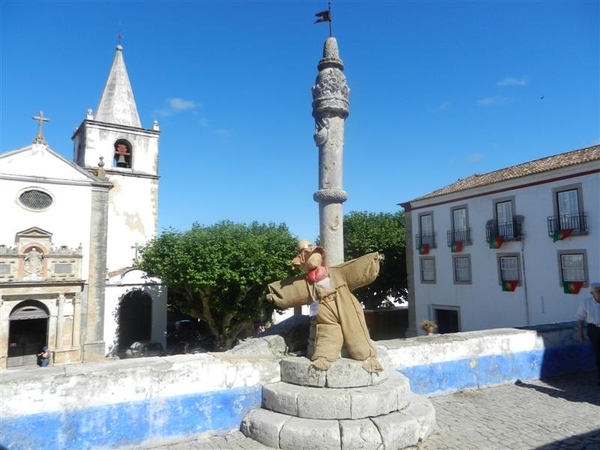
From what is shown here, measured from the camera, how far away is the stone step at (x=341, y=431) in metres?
4.03

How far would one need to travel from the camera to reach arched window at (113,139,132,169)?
24.2 metres

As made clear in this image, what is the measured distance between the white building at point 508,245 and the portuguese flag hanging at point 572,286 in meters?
0.04

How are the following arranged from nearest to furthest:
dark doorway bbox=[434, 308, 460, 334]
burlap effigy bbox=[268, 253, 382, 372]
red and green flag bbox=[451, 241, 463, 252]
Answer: burlap effigy bbox=[268, 253, 382, 372]
red and green flag bbox=[451, 241, 463, 252]
dark doorway bbox=[434, 308, 460, 334]

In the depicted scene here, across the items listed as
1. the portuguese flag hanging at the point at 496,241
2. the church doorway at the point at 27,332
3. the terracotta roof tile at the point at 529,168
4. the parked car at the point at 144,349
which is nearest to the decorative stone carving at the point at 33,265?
Answer: the church doorway at the point at 27,332

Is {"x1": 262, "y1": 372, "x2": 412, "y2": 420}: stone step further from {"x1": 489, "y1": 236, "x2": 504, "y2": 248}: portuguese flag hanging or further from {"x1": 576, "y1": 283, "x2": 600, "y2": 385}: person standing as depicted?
{"x1": 489, "y1": 236, "x2": 504, "y2": 248}: portuguese flag hanging

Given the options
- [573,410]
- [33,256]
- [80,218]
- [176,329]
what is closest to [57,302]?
[33,256]

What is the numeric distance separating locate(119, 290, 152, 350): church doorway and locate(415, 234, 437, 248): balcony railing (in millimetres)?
15108

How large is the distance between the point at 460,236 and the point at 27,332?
69.8ft

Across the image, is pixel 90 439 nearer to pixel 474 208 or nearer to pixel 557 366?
pixel 557 366

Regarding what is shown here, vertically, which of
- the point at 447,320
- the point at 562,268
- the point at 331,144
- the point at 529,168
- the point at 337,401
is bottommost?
the point at 447,320

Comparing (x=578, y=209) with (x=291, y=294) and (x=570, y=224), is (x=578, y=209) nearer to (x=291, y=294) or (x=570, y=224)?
(x=570, y=224)

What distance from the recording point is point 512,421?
4.87 meters

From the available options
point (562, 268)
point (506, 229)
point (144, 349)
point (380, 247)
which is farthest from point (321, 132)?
point (380, 247)

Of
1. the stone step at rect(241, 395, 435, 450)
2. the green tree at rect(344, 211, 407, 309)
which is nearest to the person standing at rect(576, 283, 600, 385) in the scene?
the stone step at rect(241, 395, 435, 450)
